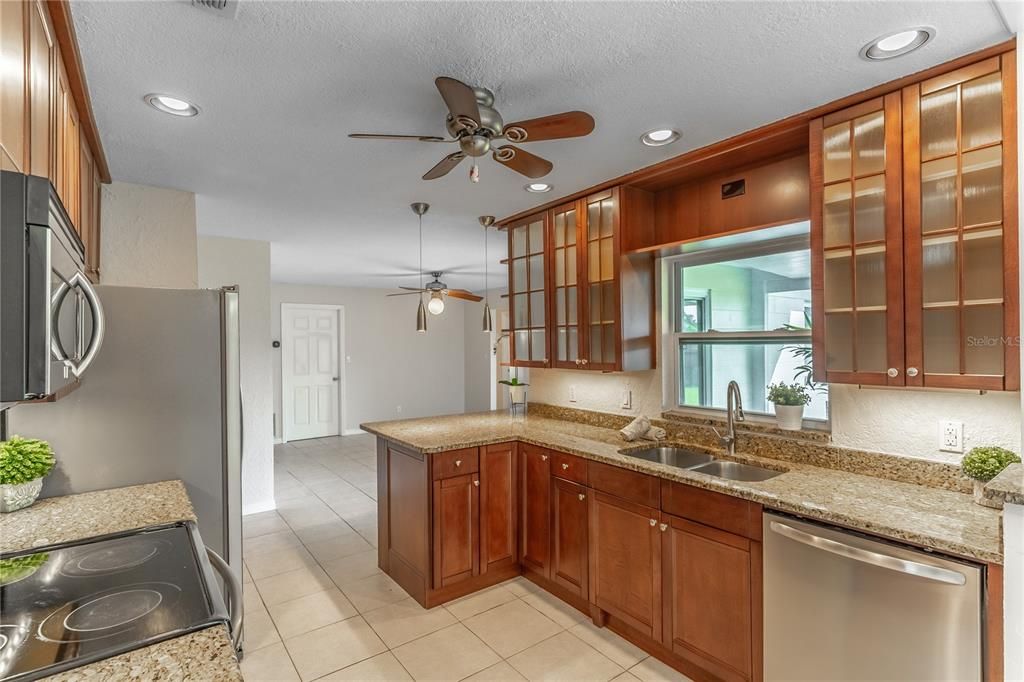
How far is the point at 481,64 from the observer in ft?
→ 5.65

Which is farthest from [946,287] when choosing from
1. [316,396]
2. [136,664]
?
[316,396]

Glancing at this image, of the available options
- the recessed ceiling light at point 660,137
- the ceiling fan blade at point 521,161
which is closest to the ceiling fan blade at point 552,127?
the ceiling fan blade at point 521,161

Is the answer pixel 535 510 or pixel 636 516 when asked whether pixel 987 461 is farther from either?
pixel 535 510

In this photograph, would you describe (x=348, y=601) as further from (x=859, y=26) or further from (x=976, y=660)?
(x=859, y=26)

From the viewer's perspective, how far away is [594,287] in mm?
3168

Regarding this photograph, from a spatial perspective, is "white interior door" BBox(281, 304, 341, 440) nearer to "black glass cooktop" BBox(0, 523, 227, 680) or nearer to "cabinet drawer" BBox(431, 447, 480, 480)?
"cabinet drawer" BBox(431, 447, 480, 480)

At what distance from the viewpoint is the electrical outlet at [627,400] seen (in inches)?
130

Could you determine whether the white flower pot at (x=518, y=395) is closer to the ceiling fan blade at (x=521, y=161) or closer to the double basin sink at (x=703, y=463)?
the double basin sink at (x=703, y=463)

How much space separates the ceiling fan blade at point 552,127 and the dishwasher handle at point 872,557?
1.61 meters

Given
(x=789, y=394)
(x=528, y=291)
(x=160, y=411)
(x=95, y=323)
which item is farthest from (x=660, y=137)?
(x=160, y=411)

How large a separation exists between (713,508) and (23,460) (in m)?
2.55

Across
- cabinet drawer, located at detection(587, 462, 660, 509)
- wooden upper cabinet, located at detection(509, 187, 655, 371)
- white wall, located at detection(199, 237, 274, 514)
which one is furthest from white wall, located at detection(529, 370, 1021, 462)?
white wall, located at detection(199, 237, 274, 514)

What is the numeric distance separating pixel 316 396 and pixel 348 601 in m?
5.24

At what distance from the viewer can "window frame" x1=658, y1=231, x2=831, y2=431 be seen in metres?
2.56
